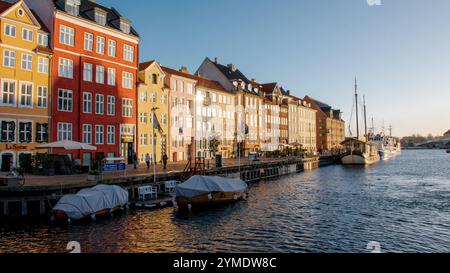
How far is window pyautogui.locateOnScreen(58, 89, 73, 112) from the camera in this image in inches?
1598

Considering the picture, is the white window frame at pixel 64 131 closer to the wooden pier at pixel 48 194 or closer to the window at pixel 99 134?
the window at pixel 99 134

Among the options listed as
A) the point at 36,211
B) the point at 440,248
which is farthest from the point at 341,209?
the point at 36,211

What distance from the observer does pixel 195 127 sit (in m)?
63.8

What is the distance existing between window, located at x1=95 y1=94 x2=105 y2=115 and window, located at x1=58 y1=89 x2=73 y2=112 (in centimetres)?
367

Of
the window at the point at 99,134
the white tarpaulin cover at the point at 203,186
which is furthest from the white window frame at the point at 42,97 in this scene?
the white tarpaulin cover at the point at 203,186

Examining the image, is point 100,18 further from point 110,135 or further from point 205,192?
point 205,192

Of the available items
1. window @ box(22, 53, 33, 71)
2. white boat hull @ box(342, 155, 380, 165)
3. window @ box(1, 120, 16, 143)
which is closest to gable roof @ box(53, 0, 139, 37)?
window @ box(22, 53, 33, 71)

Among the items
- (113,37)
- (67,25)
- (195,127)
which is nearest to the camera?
(67,25)

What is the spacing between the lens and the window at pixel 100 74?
45.3 meters

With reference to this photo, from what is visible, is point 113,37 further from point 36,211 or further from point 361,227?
point 361,227

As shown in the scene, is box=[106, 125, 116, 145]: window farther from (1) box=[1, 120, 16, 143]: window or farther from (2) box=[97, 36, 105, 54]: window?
(1) box=[1, 120, 16, 143]: window

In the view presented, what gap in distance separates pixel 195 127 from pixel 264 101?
1239 inches

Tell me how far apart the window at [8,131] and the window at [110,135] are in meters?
12.1
